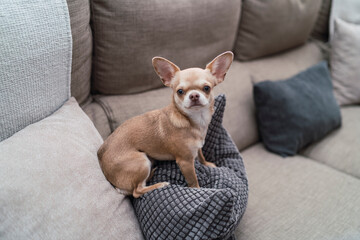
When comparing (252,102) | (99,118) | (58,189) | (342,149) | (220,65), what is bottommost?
(342,149)

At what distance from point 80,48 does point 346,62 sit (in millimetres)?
1696

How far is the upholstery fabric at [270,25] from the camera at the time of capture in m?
1.68

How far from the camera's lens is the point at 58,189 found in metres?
0.80

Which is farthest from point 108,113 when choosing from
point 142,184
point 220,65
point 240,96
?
point 240,96

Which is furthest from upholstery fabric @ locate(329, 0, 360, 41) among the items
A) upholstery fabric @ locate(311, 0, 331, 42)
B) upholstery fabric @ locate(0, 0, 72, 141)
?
upholstery fabric @ locate(0, 0, 72, 141)

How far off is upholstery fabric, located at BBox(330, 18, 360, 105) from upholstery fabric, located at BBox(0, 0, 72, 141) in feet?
5.71

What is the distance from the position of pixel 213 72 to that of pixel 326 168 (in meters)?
0.92

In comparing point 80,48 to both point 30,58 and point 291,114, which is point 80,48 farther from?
point 291,114

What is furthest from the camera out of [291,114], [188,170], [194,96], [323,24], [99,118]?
[323,24]

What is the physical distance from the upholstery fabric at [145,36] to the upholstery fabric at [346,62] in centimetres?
88

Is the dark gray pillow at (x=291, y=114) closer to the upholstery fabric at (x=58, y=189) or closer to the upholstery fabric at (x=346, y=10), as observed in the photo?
the upholstery fabric at (x=346, y=10)

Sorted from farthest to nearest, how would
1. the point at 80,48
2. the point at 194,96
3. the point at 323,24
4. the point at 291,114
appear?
the point at 323,24 < the point at 291,114 < the point at 80,48 < the point at 194,96

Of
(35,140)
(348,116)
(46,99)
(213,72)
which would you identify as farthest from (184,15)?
(348,116)

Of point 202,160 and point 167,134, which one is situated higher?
point 167,134
